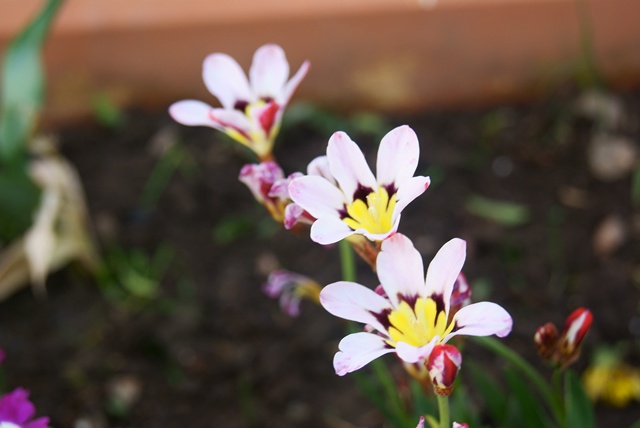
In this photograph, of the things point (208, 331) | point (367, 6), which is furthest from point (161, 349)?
point (367, 6)

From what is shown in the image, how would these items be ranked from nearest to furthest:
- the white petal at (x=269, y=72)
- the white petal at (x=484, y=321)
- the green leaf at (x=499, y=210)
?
the white petal at (x=484, y=321)
the white petal at (x=269, y=72)
the green leaf at (x=499, y=210)

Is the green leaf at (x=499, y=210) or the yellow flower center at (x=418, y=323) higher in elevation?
the yellow flower center at (x=418, y=323)

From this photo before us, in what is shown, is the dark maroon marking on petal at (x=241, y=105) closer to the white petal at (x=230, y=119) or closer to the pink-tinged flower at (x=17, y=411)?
the white petal at (x=230, y=119)

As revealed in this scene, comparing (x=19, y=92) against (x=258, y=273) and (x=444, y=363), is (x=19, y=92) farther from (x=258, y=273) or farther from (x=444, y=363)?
(x=444, y=363)

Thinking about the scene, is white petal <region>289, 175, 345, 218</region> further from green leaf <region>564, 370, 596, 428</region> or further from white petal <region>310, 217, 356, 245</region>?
green leaf <region>564, 370, 596, 428</region>

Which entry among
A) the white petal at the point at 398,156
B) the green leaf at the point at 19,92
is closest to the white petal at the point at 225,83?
the white petal at the point at 398,156

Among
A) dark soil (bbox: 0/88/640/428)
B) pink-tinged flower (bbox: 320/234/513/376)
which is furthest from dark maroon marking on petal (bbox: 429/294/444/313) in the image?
dark soil (bbox: 0/88/640/428)

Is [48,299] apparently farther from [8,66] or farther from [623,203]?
[623,203]

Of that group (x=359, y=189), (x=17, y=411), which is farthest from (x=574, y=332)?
(x=17, y=411)
